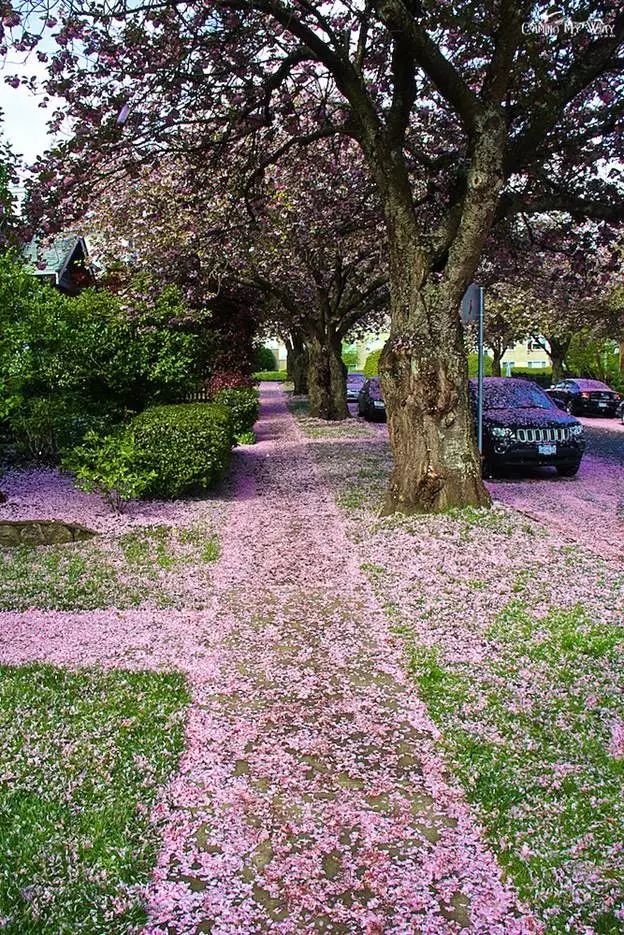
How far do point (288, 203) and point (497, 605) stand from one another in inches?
496

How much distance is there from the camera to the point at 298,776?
12.3 ft

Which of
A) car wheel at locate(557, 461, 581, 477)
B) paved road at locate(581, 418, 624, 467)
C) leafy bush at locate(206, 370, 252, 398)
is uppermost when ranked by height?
leafy bush at locate(206, 370, 252, 398)

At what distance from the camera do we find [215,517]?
1040cm

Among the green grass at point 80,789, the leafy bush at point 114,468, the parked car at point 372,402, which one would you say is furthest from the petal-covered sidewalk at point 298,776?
the parked car at point 372,402

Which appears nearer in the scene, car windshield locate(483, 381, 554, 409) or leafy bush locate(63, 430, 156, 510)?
leafy bush locate(63, 430, 156, 510)

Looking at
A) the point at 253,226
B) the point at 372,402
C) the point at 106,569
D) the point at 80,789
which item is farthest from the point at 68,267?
the point at 80,789

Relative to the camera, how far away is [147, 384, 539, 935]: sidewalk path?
2773mm

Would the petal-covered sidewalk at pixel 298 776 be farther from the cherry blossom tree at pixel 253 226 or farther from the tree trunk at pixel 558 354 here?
the tree trunk at pixel 558 354

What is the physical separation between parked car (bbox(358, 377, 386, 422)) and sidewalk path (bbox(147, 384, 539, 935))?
2123 cm

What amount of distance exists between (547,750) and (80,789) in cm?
225

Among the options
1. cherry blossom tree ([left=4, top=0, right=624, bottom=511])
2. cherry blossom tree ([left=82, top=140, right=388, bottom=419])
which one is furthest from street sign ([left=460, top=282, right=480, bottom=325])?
cherry blossom tree ([left=82, top=140, right=388, bottom=419])

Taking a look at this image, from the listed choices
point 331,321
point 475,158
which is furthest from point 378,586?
point 331,321

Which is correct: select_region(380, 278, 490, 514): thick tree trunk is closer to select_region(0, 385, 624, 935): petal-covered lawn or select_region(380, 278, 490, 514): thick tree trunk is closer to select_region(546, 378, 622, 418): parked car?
select_region(0, 385, 624, 935): petal-covered lawn

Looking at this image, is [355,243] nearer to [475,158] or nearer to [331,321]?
[331,321]
